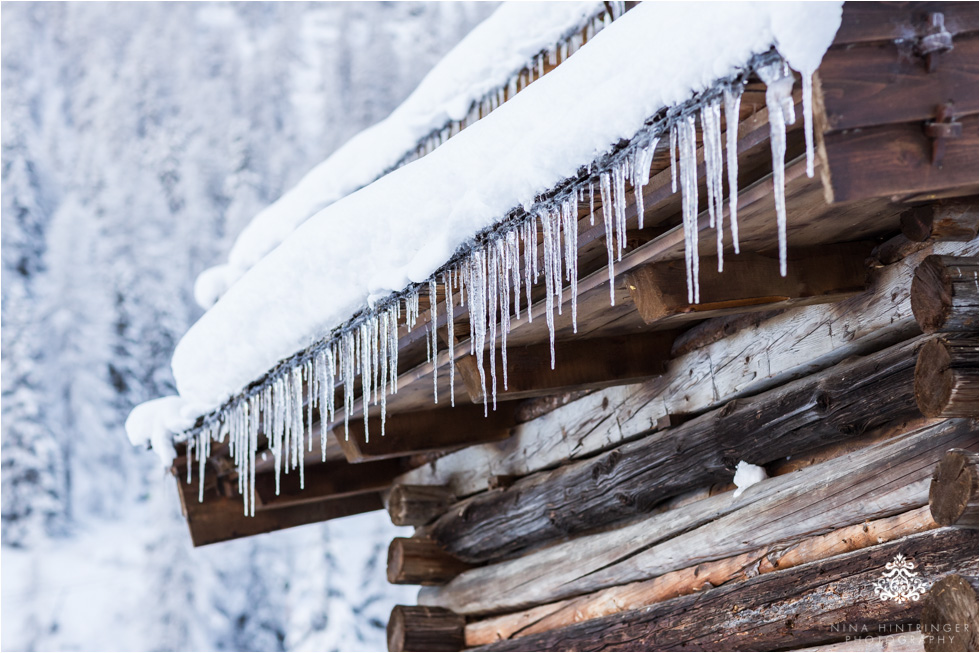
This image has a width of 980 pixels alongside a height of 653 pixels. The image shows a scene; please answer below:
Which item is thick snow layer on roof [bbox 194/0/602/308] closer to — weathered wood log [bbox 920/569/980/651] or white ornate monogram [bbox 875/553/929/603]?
white ornate monogram [bbox 875/553/929/603]

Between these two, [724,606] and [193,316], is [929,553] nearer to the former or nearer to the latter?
[724,606]

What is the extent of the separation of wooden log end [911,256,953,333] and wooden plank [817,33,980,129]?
67cm

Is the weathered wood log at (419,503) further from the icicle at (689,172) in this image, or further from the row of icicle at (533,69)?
the icicle at (689,172)

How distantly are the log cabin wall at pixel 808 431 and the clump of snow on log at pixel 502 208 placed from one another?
158 millimetres

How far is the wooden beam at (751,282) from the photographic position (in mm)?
2920

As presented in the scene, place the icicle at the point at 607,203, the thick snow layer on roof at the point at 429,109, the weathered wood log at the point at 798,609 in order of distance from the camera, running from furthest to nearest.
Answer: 1. the thick snow layer on roof at the point at 429,109
2. the weathered wood log at the point at 798,609
3. the icicle at the point at 607,203

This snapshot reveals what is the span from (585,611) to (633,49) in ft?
9.43

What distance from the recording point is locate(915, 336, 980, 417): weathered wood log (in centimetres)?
257

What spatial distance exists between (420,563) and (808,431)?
2.81 m

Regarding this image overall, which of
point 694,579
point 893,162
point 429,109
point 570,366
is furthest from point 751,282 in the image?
point 429,109

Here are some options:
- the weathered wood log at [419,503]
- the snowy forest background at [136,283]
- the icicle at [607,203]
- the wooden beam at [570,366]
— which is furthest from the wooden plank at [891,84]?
the snowy forest background at [136,283]

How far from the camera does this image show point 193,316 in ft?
75.6

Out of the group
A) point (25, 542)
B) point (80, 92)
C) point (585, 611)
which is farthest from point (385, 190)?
point (80, 92)

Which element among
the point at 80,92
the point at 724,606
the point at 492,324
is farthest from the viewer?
the point at 80,92
